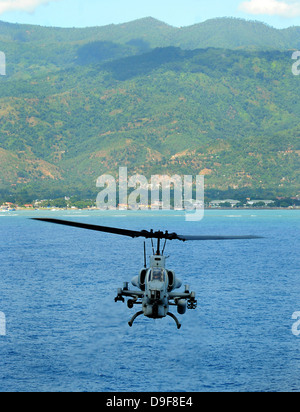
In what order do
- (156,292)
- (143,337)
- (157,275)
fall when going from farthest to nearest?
(143,337)
(157,275)
(156,292)

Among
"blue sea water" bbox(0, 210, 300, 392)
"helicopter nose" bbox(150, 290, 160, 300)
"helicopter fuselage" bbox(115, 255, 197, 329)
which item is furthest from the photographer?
"blue sea water" bbox(0, 210, 300, 392)

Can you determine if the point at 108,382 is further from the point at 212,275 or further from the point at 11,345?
the point at 212,275

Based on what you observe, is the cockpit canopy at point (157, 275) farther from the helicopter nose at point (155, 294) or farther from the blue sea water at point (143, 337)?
the blue sea water at point (143, 337)

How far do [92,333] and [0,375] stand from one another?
13707 mm
